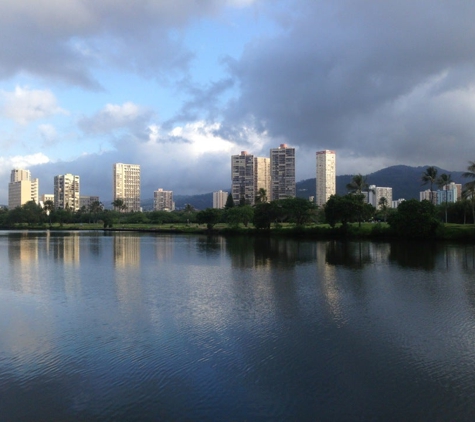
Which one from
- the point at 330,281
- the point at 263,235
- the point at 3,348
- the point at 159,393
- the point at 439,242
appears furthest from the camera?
the point at 263,235

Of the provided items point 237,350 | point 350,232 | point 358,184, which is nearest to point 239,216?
point 358,184

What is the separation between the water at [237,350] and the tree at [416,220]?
34.7 metres

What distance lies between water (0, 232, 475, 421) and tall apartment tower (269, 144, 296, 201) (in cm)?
16126

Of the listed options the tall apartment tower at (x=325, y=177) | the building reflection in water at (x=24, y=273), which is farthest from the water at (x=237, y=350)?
the tall apartment tower at (x=325, y=177)

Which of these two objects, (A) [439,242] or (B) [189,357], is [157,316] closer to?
(B) [189,357]

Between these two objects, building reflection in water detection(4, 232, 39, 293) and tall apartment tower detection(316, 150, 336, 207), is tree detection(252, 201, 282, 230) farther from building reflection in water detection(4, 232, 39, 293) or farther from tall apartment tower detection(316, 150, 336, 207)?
tall apartment tower detection(316, 150, 336, 207)

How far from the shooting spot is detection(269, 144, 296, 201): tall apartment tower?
18412 centimetres

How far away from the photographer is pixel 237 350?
1223cm

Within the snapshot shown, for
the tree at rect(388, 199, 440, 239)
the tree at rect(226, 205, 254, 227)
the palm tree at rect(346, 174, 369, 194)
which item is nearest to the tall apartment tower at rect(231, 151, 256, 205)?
the tree at rect(226, 205, 254, 227)

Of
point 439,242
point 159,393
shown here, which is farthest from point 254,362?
point 439,242

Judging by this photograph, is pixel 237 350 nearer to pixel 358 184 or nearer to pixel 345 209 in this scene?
pixel 345 209

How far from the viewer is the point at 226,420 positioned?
840cm

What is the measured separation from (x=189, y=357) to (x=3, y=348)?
5.49 metres

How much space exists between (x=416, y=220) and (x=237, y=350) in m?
50.2
